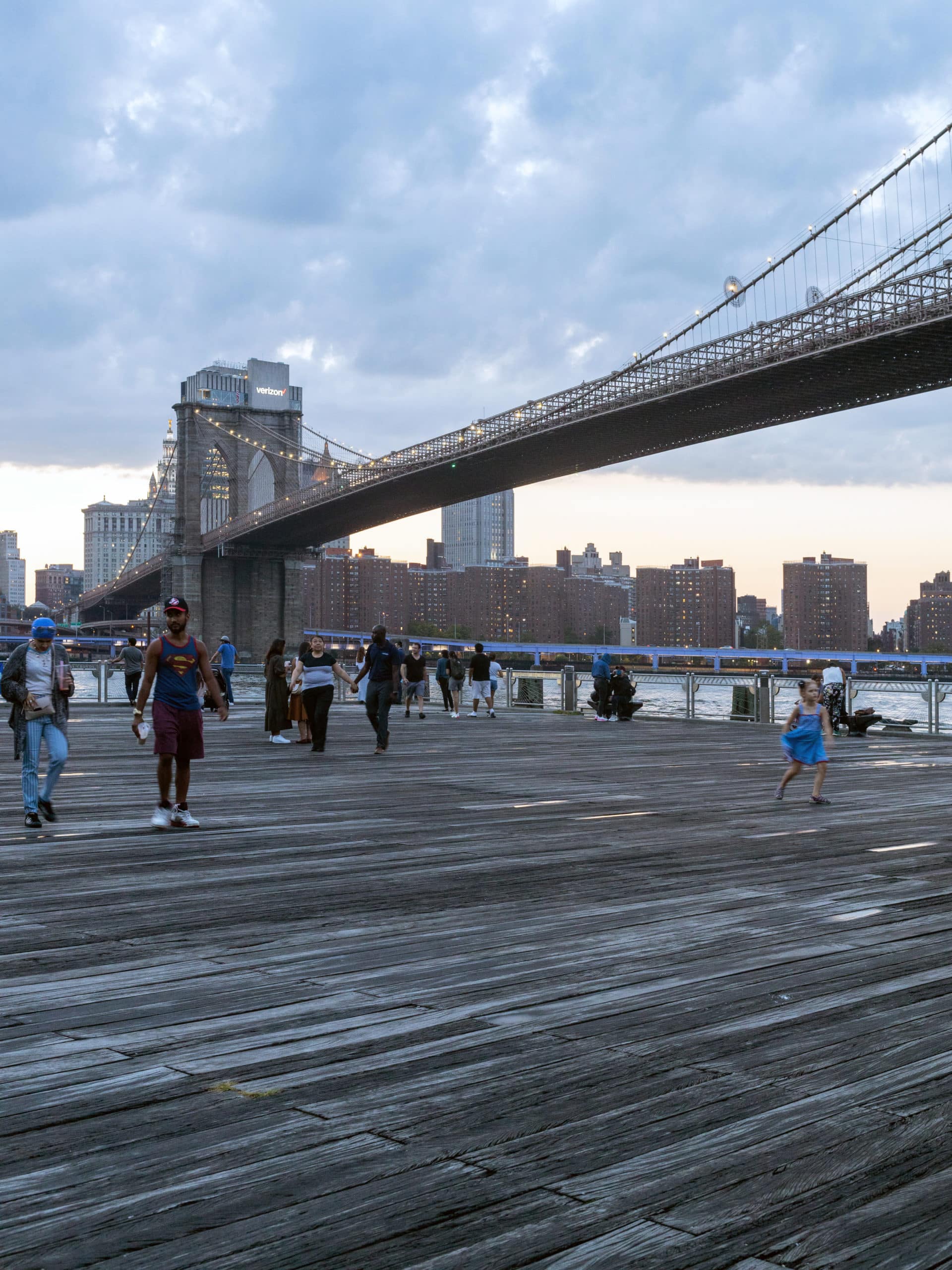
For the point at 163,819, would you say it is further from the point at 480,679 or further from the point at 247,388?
the point at 247,388

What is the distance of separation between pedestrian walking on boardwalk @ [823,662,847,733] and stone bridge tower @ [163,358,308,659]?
58.3 meters

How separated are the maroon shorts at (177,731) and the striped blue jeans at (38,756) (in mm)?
609

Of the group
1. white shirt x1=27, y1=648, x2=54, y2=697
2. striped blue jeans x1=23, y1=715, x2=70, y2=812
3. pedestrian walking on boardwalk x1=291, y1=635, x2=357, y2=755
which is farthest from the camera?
pedestrian walking on boardwalk x1=291, y1=635, x2=357, y2=755

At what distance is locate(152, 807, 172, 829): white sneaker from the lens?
8195mm

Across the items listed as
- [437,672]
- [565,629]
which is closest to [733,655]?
[437,672]

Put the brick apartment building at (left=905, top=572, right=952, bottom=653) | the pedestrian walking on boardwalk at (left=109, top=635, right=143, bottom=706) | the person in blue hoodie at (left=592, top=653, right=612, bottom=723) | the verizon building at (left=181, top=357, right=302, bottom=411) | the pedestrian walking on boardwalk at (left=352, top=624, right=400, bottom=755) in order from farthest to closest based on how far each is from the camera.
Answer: the brick apartment building at (left=905, top=572, right=952, bottom=653)
the verizon building at (left=181, top=357, right=302, bottom=411)
the pedestrian walking on boardwalk at (left=109, top=635, right=143, bottom=706)
the person in blue hoodie at (left=592, top=653, right=612, bottom=723)
the pedestrian walking on boardwalk at (left=352, top=624, right=400, bottom=755)

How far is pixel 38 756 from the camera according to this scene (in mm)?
8227

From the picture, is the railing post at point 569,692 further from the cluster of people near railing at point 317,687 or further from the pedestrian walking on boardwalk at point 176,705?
the pedestrian walking on boardwalk at point 176,705

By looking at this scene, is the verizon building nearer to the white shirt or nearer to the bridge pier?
the bridge pier

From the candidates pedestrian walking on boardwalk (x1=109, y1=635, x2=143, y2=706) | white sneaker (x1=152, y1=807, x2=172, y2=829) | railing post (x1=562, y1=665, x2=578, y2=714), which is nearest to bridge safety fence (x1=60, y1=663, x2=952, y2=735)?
railing post (x1=562, y1=665, x2=578, y2=714)

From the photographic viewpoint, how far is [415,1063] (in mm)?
3441

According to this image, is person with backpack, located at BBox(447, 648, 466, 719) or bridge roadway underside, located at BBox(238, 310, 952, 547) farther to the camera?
bridge roadway underside, located at BBox(238, 310, 952, 547)

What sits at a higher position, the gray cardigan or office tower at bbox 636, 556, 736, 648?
office tower at bbox 636, 556, 736, 648

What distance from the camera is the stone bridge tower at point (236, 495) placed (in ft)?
260
